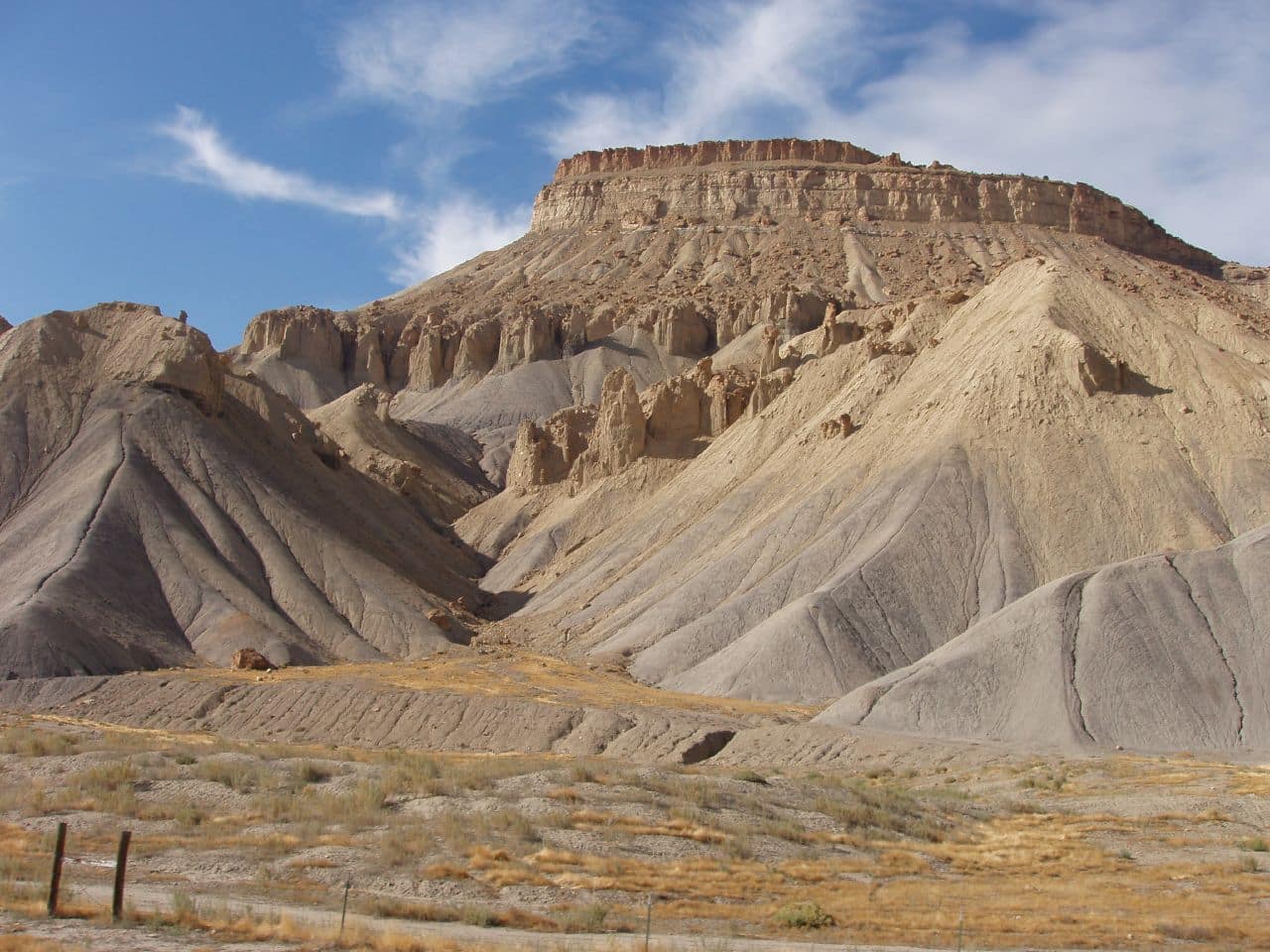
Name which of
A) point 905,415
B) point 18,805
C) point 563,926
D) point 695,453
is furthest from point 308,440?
point 563,926

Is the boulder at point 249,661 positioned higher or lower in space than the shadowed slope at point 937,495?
lower

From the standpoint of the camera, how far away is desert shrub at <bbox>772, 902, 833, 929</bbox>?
15734 mm

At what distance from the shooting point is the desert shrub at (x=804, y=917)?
1573cm

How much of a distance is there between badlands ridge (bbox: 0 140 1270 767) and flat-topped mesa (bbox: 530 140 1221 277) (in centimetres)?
5793

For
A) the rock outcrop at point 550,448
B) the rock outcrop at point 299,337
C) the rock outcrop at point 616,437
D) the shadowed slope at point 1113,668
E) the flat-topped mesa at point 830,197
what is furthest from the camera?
the flat-topped mesa at point 830,197

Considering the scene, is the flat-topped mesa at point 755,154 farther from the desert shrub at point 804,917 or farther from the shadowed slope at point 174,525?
the desert shrub at point 804,917

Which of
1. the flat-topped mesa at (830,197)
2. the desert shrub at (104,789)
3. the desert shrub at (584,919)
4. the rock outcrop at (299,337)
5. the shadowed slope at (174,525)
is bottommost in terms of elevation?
the desert shrub at (584,919)

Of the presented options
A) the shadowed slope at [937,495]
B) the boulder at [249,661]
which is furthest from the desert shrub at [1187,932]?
the boulder at [249,661]

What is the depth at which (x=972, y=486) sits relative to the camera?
176 feet

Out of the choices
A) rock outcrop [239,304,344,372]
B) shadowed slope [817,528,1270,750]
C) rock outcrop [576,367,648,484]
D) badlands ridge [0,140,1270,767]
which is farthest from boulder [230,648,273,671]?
rock outcrop [239,304,344,372]

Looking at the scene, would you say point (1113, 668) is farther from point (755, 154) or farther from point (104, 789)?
point (755, 154)

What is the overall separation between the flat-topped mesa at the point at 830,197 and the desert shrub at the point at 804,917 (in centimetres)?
13664

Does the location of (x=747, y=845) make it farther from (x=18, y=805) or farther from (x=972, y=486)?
(x=972, y=486)

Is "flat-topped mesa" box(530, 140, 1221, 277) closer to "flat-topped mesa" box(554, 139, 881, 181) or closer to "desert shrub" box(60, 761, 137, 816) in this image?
"flat-topped mesa" box(554, 139, 881, 181)
